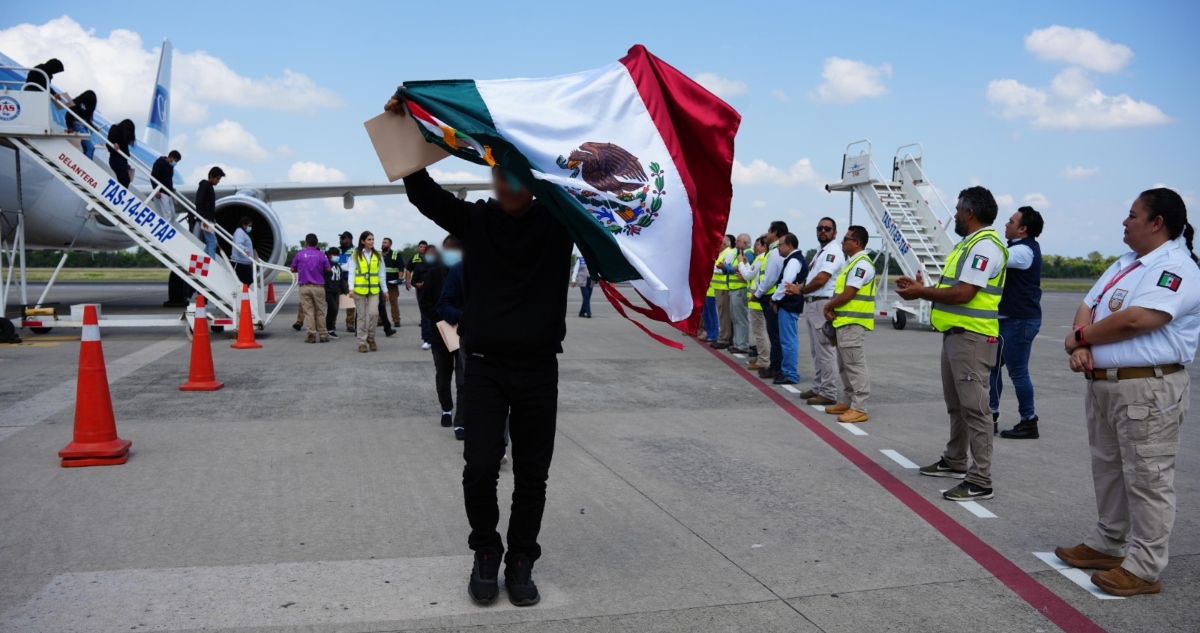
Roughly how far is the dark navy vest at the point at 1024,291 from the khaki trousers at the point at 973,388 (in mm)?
2261

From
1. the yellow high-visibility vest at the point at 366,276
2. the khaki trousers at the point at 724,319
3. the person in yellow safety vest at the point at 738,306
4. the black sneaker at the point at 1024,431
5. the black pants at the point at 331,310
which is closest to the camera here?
the black sneaker at the point at 1024,431

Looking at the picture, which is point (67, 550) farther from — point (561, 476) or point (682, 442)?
point (682, 442)

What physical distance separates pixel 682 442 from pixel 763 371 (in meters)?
4.30

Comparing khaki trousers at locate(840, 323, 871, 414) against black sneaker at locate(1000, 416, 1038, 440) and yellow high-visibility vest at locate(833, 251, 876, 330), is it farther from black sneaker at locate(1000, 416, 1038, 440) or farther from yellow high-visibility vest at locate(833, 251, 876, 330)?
black sneaker at locate(1000, 416, 1038, 440)

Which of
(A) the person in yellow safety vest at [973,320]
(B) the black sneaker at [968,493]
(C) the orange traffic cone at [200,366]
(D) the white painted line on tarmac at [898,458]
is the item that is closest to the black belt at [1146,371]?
(A) the person in yellow safety vest at [973,320]

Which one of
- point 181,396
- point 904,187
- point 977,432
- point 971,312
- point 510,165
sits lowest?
point 181,396

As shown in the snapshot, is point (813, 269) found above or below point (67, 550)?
above

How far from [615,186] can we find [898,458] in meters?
3.98

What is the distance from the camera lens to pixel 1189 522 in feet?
16.0

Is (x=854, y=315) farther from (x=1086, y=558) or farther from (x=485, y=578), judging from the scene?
(x=485, y=578)

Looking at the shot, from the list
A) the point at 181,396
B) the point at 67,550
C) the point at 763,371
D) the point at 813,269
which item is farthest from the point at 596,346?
the point at 67,550

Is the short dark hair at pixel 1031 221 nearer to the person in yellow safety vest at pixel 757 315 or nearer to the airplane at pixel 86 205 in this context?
the person in yellow safety vest at pixel 757 315

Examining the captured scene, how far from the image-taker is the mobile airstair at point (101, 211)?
1215cm

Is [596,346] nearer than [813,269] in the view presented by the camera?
No
